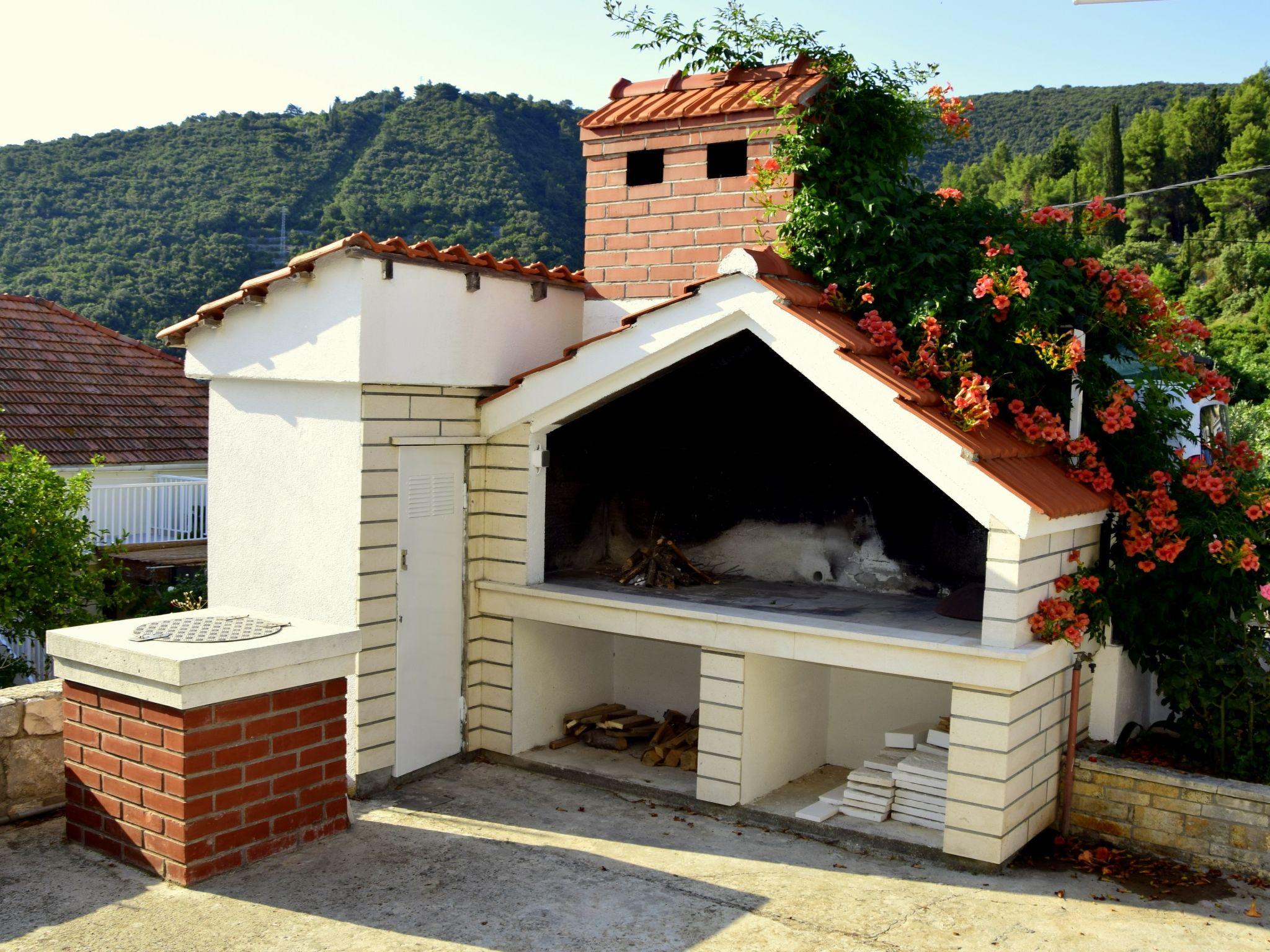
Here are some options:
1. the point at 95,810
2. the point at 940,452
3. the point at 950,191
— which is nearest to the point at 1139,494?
the point at 940,452

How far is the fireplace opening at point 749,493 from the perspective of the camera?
9.54m

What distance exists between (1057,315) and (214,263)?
2896 cm

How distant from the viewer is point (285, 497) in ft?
28.4

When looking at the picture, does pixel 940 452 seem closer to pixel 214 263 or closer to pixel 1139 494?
pixel 1139 494

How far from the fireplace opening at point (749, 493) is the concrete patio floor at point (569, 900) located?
7.72 ft

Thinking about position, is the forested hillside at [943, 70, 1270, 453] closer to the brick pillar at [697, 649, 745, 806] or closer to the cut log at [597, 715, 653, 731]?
the cut log at [597, 715, 653, 731]

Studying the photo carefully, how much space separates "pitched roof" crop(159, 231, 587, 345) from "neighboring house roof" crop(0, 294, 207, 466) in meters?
9.29

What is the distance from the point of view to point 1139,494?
8.20 meters

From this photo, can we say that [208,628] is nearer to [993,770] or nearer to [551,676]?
[551,676]

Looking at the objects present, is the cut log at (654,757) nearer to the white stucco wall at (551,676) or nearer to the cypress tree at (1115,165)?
the white stucco wall at (551,676)

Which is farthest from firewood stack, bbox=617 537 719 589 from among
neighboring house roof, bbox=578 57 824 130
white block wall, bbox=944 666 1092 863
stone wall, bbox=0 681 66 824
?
stone wall, bbox=0 681 66 824

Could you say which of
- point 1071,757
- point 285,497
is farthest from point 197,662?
point 1071,757

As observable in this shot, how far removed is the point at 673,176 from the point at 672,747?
15.9ft

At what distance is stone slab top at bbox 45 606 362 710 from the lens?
233 inches
